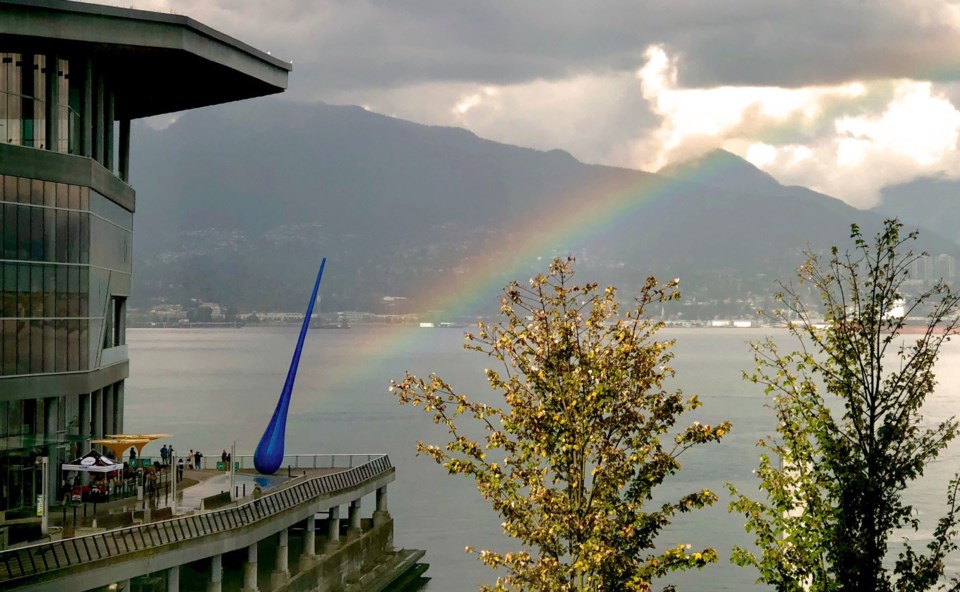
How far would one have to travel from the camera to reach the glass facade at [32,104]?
52938 millimetres

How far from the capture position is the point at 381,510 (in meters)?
71.3

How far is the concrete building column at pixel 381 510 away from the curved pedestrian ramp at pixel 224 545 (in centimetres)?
5

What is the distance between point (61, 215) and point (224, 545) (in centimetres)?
1615

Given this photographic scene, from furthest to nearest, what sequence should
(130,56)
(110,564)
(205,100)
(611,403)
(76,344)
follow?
(205,100) < (130,56) < (76,344) < (110,564) < (611,403)

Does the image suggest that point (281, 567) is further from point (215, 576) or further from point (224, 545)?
point (215, 576)

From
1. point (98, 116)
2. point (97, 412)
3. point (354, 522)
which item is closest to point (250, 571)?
point (354, 522)

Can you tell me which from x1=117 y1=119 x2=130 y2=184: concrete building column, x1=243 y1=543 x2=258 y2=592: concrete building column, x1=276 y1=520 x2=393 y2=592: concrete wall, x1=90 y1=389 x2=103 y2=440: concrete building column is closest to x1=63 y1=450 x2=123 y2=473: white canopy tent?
x1=243 y1=543 x2=258 y2=592: concrete building column

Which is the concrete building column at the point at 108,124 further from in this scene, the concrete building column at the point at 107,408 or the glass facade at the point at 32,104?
the concrete building column at the point at 107,408

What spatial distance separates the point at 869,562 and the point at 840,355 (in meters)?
3.59

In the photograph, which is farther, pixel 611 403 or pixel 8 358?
pixel 8 358

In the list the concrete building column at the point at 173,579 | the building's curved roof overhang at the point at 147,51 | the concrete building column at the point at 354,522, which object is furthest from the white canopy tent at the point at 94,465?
the concrete building column at the point at 354,522

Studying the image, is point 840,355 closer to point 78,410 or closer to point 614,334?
point 614,334

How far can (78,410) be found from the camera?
188ft

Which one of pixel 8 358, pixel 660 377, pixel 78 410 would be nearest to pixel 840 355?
pixel 660 377
